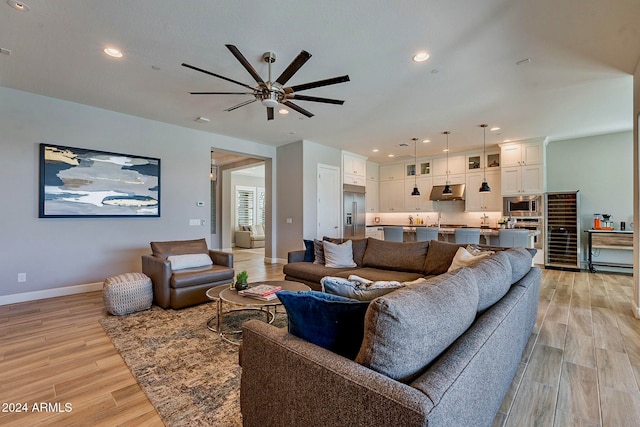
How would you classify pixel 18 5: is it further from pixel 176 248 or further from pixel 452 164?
pixel 452 164

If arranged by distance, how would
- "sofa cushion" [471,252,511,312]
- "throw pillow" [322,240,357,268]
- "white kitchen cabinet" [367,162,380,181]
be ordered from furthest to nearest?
"white kitchen cabinet" [367,162,380,181], "throw pillow" [322,240,357,268], "sofa cushion" [471,252,511,312]

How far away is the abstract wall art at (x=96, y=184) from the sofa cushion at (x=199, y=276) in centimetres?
192

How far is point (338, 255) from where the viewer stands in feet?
13.6

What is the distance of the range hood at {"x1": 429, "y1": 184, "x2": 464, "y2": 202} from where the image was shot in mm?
7582

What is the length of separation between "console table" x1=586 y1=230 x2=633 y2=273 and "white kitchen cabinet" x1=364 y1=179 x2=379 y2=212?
5.07 m

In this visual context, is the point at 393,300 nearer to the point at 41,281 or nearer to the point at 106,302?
the point at 106,302

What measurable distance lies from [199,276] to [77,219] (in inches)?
92.9

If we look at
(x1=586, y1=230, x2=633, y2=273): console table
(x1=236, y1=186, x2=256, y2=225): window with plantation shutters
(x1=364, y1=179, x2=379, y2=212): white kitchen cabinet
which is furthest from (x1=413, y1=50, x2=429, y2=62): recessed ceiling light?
(x1=236, y1=186, x2=256, y2=225): window with plantation shutters

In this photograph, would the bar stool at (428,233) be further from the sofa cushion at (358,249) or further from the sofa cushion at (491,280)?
the sofa cushion at (491,280)

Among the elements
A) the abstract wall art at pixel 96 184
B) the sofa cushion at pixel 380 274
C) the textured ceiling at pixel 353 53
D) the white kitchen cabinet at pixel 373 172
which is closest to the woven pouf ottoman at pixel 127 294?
the abstract wall art at pixel 96 184

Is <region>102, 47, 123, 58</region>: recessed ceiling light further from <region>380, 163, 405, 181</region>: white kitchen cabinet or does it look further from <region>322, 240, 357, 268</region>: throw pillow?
<region>380, 163, 405, 181</region>: white kitchen cabinet

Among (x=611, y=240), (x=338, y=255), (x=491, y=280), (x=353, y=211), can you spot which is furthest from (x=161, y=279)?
(x=611, y=240)

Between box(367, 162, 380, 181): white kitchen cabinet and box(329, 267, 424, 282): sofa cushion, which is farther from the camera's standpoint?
box(367, 162, 380, 181): white kitchen cabinet

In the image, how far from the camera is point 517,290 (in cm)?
205
